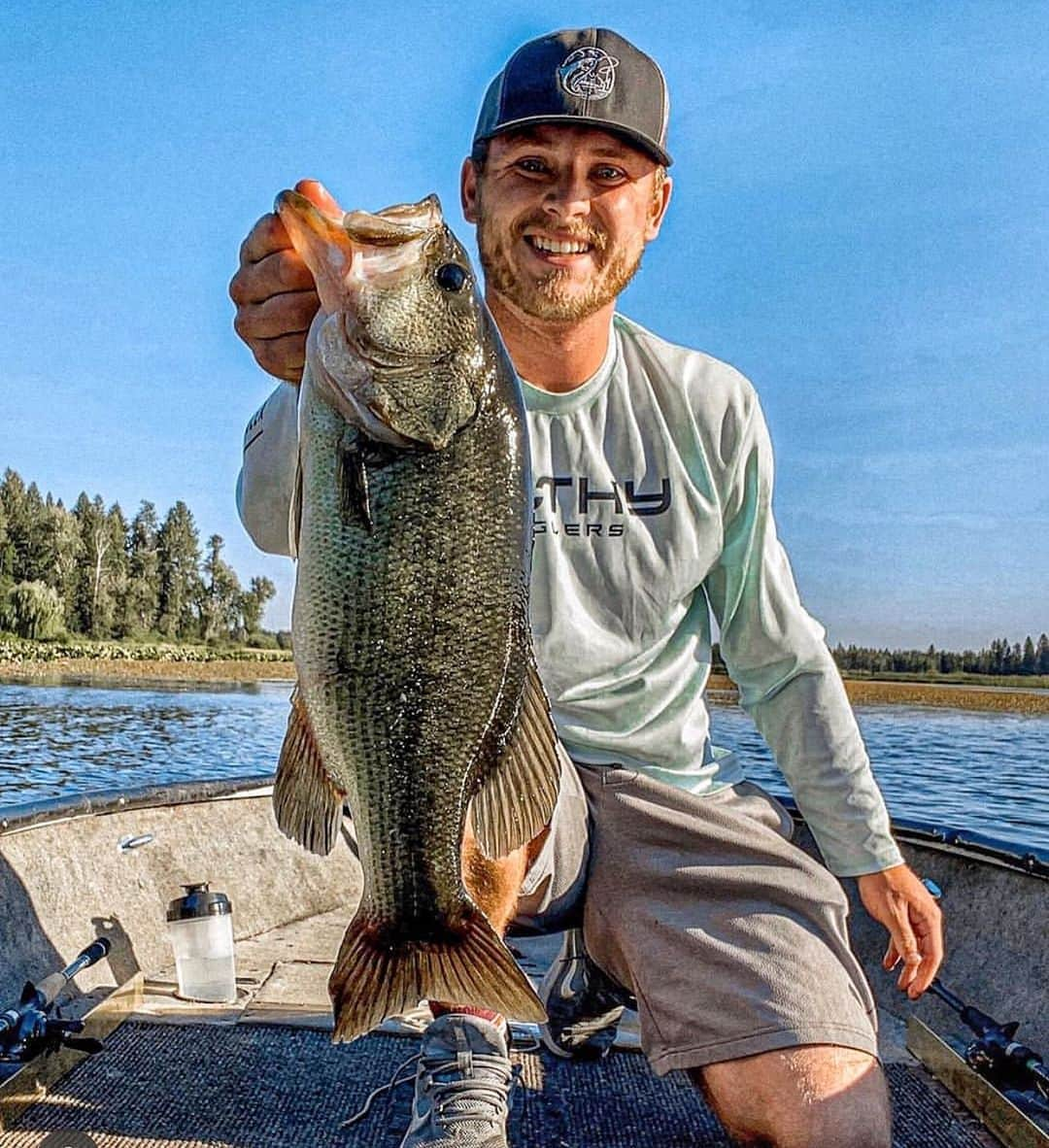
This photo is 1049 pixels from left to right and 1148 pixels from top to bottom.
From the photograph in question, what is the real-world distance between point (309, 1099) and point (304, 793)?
1.72m

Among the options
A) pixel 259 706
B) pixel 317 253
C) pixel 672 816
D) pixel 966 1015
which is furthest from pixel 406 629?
pixel 259 706

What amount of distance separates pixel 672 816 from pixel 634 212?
1.85m

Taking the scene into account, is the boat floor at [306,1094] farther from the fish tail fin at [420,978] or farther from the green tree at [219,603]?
the green tree at [219,603]

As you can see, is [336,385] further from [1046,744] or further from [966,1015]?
[1046,744]

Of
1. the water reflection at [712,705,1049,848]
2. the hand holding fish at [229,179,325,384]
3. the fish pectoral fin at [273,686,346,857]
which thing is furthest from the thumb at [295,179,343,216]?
the water reflection at [712,705,1049,848]

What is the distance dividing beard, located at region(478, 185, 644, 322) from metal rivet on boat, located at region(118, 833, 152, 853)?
3036 millimetres

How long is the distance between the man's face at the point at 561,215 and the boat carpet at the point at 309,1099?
2502mm

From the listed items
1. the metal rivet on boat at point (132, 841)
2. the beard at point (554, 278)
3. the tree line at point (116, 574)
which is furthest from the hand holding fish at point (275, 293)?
the tree line at point (116, 574)

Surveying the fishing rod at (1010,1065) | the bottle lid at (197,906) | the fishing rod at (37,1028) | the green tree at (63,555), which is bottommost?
the fishing rod at (1010,1065)

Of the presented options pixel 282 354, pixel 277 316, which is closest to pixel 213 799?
pixel 282 354

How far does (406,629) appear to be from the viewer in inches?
85.5

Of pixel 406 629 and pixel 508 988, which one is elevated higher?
pixel 406 629

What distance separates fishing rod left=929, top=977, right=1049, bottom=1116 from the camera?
133 inches

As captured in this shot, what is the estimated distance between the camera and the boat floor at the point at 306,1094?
3219 mm
